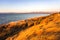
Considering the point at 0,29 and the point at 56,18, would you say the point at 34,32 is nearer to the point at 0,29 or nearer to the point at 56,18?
the point at 56,18

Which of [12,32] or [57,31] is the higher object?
[57,31]

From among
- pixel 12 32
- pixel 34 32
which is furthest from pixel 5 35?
pixel 34 32

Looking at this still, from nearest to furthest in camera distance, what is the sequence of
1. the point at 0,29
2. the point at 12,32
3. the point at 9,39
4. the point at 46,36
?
the point at 46,36 → the point at 9,39 → the point at 12,32 → the point at 0,29

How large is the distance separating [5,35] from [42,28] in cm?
400

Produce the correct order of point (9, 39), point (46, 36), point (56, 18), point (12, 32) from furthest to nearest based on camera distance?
point (12, 32) < point (9, 39) < point (56, 18) < point (46, 36)

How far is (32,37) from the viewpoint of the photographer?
8.52m

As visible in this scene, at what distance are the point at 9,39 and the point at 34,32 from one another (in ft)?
7.93

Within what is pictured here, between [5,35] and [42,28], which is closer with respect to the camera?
[42,28]

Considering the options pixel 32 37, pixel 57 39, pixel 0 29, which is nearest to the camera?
pixel 57 39

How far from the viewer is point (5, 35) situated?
474 inches

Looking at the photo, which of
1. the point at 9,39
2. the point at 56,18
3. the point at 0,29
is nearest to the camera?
the point at 56,18

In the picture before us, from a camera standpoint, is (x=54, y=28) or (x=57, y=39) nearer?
(x=57, y=39)

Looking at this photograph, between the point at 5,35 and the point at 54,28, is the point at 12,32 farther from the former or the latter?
the point at 54,28

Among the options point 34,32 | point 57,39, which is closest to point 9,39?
point 34,32
